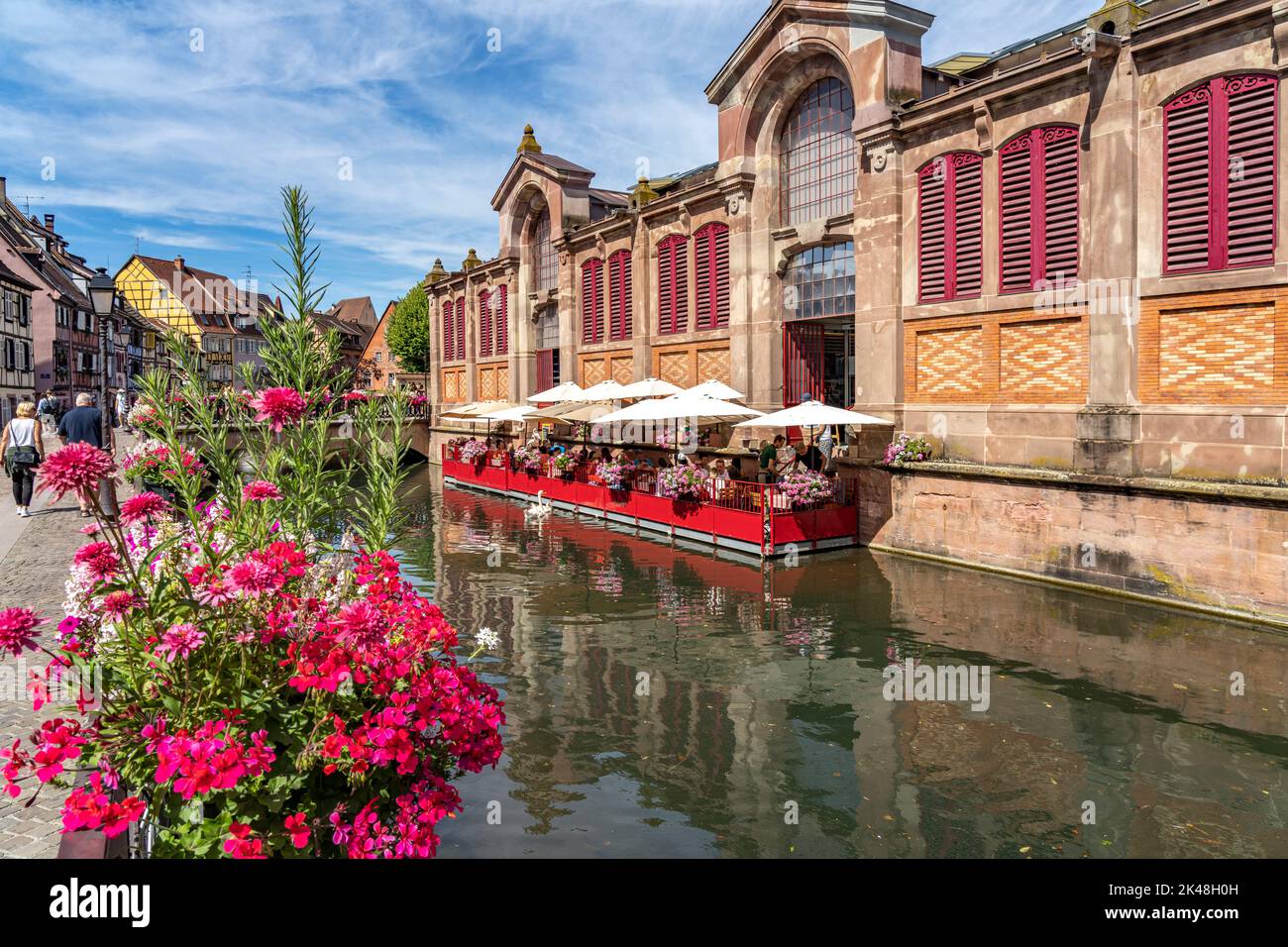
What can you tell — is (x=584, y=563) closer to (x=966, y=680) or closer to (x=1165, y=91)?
(x=966, y=680)

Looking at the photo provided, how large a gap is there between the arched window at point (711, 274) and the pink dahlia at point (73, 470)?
21.7 m

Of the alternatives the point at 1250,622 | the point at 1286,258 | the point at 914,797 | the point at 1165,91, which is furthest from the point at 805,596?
the point at 1165,91

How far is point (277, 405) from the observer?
13.7 ft

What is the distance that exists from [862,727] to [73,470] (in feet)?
23.8

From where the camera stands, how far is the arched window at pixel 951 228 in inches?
674

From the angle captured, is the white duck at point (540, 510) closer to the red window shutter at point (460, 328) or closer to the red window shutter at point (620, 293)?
the red window shutter at point (620, 293)

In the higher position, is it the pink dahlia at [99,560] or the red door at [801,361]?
the red door at [801,361]

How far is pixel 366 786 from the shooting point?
4020 mm

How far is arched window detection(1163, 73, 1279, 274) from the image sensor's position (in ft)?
42.1

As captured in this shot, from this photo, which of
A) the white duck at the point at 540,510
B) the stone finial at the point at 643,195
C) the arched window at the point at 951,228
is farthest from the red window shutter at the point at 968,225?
the stone finial at the point at 643,195

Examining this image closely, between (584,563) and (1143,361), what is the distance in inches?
407

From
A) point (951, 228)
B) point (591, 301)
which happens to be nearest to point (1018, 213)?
point (951, 228)

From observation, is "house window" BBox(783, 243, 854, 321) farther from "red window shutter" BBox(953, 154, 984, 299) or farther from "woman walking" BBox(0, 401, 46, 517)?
"woman walking" BBox(0, 401, 46, 517)

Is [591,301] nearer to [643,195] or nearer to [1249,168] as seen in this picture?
[643,195]
